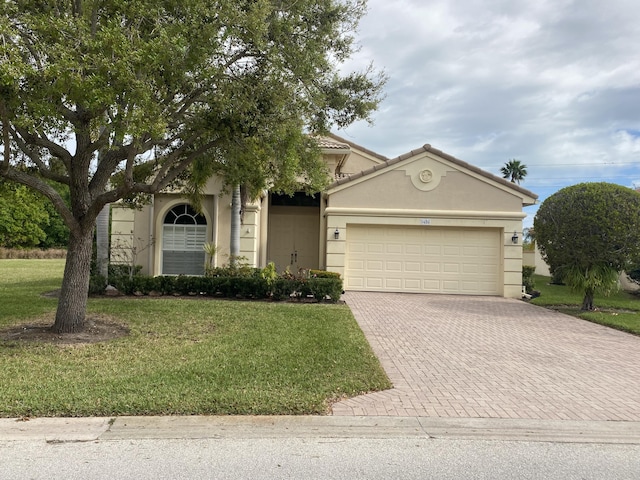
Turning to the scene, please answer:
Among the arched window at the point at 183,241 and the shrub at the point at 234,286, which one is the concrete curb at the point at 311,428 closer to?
the shrub at the point at 234,286

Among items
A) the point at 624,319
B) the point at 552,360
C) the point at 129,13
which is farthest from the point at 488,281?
the point at 129,13

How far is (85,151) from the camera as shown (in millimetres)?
8062

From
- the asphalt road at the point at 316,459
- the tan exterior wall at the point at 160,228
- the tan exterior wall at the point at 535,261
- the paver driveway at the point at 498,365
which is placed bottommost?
the asphalt road at the point at 316,459

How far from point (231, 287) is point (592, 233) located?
980 cm

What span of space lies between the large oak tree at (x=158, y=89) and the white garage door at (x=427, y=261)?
6.75 metres

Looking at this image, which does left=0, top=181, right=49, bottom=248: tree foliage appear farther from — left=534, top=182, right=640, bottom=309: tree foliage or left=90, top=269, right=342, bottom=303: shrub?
left=534, top=182, right=640, bottom=309: tree foliage

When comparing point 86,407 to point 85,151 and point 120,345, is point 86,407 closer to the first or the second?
point 120,345

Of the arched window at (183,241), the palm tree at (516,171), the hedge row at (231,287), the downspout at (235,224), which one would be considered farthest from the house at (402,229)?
the palm tree at (516,171)

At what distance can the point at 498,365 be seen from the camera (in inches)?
284

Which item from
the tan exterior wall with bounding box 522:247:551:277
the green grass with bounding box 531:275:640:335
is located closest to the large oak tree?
the green grass with bounding box 531:275:640:335

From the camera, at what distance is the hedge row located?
12.7 m

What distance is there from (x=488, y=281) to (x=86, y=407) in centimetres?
1397

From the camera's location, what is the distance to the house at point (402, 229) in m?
15.8

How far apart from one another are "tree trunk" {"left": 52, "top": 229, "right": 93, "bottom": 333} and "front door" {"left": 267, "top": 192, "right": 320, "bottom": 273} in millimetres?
11065
